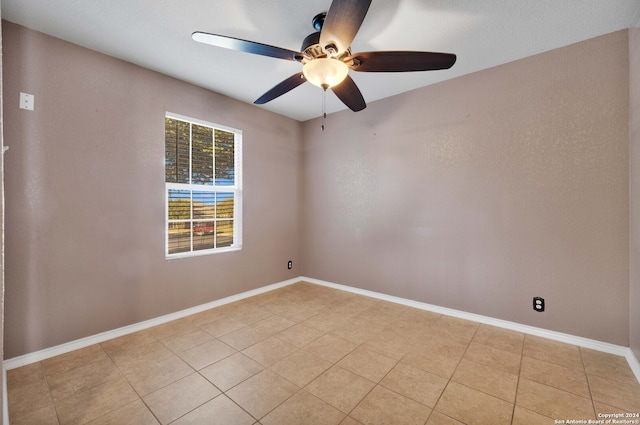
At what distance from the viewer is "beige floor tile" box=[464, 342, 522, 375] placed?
217 centimetres

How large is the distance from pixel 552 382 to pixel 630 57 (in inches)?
101

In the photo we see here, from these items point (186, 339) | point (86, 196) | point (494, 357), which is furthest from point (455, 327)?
point (86, 196)

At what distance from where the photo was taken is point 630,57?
226cm

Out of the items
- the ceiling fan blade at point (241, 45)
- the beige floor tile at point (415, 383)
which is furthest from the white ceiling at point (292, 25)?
the beige floor tile at point (415, 383)

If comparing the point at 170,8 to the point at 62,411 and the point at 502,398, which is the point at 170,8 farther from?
the point at 502,398

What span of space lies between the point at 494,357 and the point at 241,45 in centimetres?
300

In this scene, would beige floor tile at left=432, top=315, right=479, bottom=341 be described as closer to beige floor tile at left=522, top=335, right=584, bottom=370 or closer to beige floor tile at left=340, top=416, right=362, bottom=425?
beige floor tile at left=522, top=335, right=584, bottom=370

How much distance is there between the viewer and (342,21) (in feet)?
5.17

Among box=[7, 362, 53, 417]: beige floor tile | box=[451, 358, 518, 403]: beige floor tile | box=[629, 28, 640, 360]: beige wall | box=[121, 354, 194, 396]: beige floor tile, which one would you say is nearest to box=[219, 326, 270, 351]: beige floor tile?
box=[121, 354, 194, 396]: beige floor tile

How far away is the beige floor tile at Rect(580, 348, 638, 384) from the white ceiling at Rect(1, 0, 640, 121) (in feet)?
8.48

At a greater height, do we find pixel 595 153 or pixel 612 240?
pixel 595 153

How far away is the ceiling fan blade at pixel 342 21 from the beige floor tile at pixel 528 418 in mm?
2436

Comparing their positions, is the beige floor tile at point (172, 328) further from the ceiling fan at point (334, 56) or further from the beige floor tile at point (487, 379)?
the ceiling fan at point (334, 56)

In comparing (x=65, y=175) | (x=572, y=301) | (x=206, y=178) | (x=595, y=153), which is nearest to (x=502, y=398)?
(x=572, y=301)
